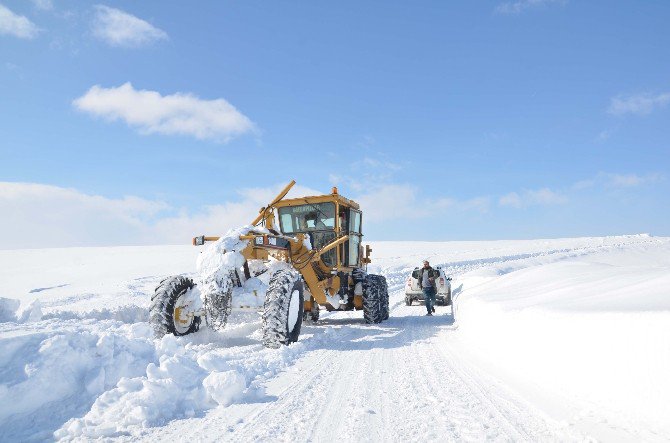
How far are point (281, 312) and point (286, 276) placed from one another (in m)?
0.58

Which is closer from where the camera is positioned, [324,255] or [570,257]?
[324,255]

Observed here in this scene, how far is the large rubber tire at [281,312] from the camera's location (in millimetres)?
5746

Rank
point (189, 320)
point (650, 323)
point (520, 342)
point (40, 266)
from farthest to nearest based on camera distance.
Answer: point (40, 266) < point (189, 320) < point (520, 342) < point (650, 323)

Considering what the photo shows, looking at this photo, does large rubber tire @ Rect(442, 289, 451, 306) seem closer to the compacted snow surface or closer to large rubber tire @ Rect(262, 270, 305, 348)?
the compacted snow surface

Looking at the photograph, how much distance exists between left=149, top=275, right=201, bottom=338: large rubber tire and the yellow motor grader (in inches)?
0.5

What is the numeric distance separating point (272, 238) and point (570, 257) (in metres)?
32.6

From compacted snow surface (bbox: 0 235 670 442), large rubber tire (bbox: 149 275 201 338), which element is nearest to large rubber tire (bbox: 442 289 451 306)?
compacted snow surface (bbox: 0 235 670 442)

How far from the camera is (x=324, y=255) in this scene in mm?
9406

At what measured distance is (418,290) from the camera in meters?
13.8

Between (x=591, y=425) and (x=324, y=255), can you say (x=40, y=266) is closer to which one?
(x=324, y=255)

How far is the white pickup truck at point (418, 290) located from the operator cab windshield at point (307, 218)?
541cm

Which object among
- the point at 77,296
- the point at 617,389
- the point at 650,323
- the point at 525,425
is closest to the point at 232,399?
the point at 525,425

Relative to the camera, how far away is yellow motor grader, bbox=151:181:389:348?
6047 millimetres

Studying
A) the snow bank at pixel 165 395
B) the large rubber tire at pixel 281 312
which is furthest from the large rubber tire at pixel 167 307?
the snow bank at pixel 165 395
